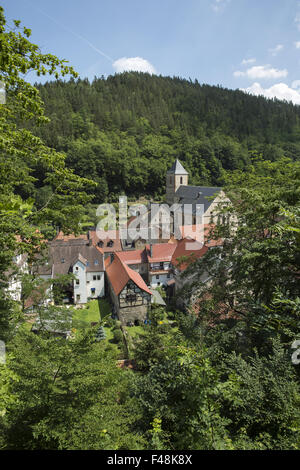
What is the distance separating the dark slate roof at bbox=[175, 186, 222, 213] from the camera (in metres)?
47.8

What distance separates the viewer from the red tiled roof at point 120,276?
980 inches

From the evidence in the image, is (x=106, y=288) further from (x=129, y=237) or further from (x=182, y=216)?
(x=182, y=216)

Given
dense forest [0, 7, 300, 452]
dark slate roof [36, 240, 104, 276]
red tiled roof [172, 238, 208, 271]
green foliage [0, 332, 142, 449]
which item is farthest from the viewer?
dark slate roof [36, 240, 104, 276]

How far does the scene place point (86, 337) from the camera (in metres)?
7.83

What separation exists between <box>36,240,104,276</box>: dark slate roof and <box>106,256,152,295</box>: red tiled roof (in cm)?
170

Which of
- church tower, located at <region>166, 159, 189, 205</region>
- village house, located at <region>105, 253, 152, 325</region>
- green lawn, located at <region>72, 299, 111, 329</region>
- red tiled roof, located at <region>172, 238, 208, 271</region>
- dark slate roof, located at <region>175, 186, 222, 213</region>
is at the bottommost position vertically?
green lawn, located at <region>72, 299, 111, 329</region>

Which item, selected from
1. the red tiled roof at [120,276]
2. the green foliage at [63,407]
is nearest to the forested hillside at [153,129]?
the red tiled roof at [120,276]

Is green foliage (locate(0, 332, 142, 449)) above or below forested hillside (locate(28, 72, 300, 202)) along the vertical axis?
below

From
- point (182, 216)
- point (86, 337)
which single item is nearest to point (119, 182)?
point (182, 216)

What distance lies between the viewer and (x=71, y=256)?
29.8 m

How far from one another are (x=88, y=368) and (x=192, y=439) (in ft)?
9.88

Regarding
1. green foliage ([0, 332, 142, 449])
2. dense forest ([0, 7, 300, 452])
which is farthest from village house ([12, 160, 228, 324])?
green foliage ([0, 332, 142, 449])

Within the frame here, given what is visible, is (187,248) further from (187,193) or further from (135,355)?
(187,193)

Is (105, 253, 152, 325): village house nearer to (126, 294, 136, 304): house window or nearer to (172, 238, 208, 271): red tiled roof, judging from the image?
(126, 294, 136, 304): house window
